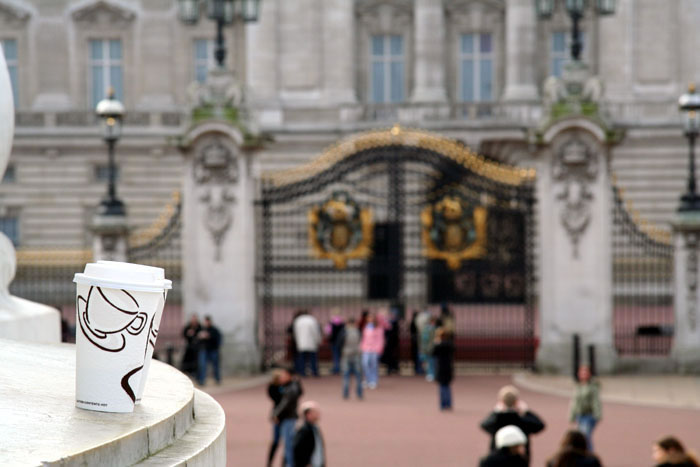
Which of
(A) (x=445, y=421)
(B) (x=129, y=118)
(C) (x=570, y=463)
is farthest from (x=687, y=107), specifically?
(B) (x=129, y=118)

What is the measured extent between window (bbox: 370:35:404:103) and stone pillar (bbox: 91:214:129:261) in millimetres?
22179

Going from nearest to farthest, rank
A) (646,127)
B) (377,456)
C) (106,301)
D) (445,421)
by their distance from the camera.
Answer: (106,301), (377,456), (445,421), (646,127)

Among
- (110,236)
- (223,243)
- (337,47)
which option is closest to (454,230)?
(223,243)

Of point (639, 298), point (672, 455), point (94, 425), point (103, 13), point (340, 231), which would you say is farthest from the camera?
point (103, 13)

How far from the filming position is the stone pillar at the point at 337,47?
133 ft

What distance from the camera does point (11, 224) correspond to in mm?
40031

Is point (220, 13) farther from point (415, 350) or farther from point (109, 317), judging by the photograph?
point (109, 317)

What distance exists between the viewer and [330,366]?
2189cm

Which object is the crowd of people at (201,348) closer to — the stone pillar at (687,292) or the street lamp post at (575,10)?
the stone pillar at (687,292)

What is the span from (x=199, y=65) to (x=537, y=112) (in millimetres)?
11721

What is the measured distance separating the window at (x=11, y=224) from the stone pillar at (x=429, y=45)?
45.6ft

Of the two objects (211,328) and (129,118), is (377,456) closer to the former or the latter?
(211,328)

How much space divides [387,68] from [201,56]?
6437 millimetres

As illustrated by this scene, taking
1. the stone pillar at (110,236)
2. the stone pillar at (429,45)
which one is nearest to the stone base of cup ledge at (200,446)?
the stone pillar at (110,236)
